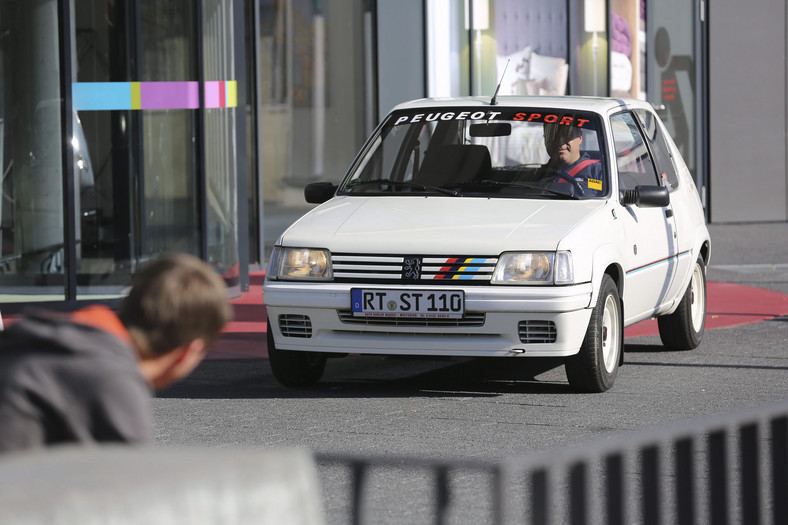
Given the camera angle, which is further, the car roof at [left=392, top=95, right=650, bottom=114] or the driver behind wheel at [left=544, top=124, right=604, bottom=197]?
the car roof at [left=392, top=95, right=650, bottom=114]

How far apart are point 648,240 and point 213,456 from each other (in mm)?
6989

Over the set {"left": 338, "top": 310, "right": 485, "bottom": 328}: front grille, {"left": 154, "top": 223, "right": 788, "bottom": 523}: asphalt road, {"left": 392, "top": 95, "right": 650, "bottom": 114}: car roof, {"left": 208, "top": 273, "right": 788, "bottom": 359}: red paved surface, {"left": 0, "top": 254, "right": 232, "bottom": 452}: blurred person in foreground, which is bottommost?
{"left": 208, "top": 273, "right": 788, "bottom": 359}: red paved surface

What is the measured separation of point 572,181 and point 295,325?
194 centimetres

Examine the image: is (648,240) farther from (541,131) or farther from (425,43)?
(425,43)

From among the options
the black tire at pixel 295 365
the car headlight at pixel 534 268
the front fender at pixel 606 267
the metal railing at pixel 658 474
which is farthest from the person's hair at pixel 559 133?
the metal railing at pixel 658 474

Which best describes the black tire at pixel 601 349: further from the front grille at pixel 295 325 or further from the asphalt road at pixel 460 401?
the front grille at pixel 295 325

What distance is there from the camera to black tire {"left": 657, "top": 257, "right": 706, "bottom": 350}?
1020cm

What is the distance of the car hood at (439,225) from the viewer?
26.1ft

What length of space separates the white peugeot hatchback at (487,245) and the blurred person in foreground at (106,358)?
482 centimetres

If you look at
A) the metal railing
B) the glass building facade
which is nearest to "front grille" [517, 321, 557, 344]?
the metal railing

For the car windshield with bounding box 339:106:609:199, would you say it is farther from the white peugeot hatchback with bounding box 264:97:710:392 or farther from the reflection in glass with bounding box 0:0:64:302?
the reflection in glass with bounding box 0:0:64:302

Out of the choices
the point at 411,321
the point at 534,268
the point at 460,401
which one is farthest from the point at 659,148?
the point at 411,321

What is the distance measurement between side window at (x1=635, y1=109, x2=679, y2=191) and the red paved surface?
160cm

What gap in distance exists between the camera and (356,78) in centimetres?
1845
